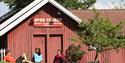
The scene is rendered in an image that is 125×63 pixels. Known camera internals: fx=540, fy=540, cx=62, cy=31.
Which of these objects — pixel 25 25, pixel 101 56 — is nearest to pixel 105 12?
pixel 101 56

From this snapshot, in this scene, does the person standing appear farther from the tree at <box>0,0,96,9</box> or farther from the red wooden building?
the tree at <box>0,0,96,9</box>

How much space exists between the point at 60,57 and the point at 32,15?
10.8ft

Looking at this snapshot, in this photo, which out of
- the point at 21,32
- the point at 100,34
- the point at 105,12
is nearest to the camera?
the point at 100,34

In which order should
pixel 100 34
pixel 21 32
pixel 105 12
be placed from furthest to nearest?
1. pixel 105 12
2. pixel 21 32
3. pixel 100 34

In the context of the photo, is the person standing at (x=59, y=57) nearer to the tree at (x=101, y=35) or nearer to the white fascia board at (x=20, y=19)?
the tree at (x=101, y=35)

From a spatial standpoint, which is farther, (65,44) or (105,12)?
(105,12)

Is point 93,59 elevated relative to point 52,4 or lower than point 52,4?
lower

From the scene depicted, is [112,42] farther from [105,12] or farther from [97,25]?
[105,12]

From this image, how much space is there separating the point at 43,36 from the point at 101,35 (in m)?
4.46

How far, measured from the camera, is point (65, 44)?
110 ft

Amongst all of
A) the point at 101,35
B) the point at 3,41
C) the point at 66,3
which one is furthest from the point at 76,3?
the point at 101,35

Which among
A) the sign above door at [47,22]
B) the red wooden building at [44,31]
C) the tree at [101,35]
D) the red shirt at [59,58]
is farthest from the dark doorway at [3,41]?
the tree at [101,35]

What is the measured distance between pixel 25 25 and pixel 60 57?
124 inches

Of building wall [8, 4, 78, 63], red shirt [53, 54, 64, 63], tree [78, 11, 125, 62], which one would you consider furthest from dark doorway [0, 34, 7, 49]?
tree [78, 11, 125, 62]
